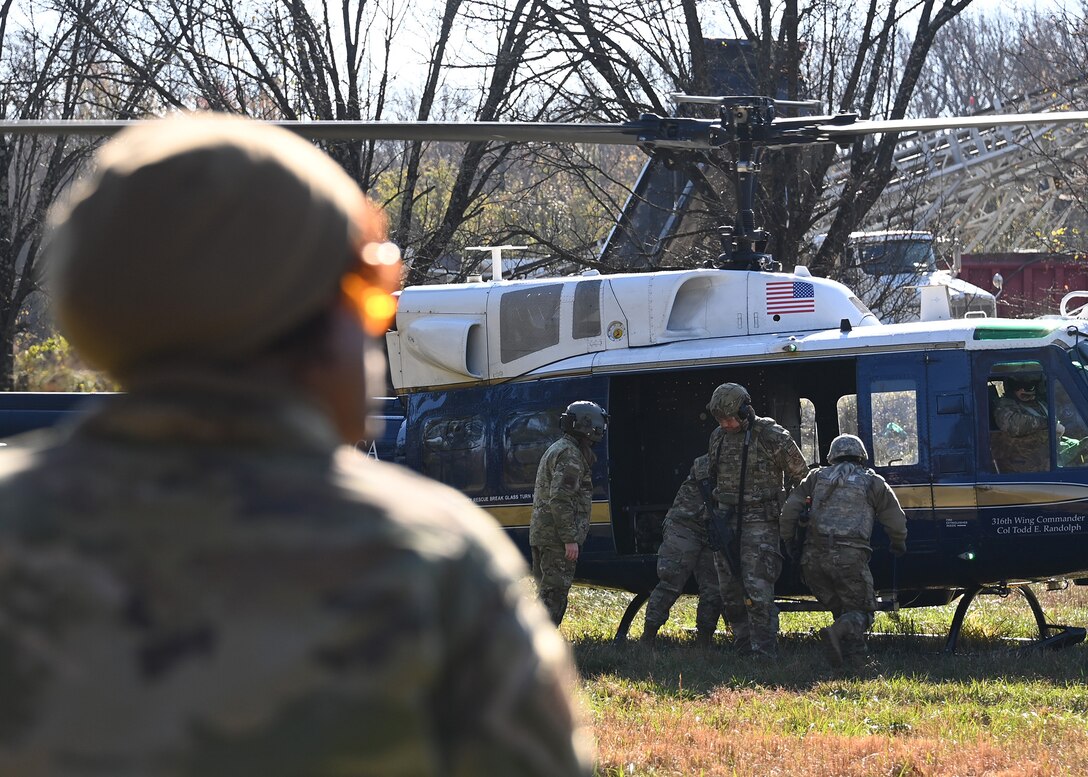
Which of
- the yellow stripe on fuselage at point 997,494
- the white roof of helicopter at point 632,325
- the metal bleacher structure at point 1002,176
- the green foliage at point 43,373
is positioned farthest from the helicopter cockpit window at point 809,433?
the green foliage at point 43,373

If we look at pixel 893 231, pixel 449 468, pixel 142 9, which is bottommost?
pixel 449 468

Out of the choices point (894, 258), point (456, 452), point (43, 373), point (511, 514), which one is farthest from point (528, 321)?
point (43, 373)

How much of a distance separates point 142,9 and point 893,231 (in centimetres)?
1054

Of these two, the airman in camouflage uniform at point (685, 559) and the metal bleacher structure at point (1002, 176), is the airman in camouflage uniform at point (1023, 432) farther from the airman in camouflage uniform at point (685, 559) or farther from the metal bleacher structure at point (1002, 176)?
the metal bleacher structure at point (1002, 176)

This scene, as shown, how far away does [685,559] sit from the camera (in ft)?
34.1

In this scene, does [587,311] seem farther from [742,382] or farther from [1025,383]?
[1025,383]

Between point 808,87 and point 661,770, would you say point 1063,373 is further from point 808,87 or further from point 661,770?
point 808,87

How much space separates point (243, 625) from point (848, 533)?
8.55 meters

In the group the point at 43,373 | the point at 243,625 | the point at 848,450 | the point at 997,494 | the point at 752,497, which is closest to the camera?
the point at 243,625

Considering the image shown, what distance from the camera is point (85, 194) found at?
1.41m

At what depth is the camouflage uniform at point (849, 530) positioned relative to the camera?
9461 mm

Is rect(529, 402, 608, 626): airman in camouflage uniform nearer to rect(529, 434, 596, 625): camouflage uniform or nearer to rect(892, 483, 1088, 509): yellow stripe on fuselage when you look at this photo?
rect(529, 434, 596, 625): camouflage uniform

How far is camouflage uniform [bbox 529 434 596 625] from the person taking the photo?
10.3 metres

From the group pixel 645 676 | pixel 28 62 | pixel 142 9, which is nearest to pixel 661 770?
pixel 645 676
